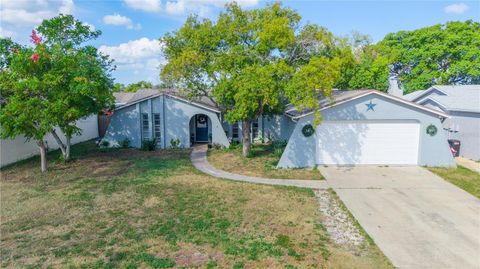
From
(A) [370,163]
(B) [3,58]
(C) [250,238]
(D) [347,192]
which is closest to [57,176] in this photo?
(B) [3,58]

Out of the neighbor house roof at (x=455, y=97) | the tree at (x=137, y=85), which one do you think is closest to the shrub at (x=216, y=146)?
the neighbor house roof at (x=455, y=97)

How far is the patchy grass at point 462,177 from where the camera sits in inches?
436

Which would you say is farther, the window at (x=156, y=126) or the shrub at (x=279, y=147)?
the window at (x=156, y=126)

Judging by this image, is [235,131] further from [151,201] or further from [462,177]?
[462,177]

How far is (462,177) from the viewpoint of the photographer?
1241 cm

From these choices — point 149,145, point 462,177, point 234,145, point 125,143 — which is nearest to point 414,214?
point 462,177

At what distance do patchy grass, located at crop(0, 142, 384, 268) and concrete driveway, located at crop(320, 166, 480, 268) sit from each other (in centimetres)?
110

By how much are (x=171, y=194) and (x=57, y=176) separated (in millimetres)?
5756

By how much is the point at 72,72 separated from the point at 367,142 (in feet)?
43.5

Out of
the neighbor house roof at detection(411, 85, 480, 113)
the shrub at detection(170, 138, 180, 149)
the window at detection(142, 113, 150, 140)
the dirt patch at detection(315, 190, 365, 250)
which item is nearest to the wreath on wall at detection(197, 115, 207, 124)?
the shrub at detection(170, 138, 180, 149)

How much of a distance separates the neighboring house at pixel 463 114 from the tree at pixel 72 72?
55.5ft

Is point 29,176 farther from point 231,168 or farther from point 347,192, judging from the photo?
point 347,192

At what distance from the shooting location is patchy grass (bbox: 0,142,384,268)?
6.35 meters

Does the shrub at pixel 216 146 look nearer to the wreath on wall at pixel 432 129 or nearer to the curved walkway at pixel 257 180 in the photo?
the curved walkway at pixel 257 180
